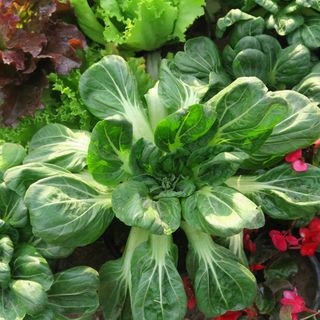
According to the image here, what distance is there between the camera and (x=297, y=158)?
1.21 m

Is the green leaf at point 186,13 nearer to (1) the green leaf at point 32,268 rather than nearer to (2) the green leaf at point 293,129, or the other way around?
(2) the green leaf at point 293,129

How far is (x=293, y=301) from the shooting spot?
4.00 feet

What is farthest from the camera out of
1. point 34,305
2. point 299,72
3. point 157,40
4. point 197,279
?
point 157,40

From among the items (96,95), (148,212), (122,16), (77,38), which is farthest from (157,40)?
(148,212)

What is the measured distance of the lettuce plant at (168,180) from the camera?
1.08 m

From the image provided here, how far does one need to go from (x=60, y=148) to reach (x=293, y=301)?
67 centimetres

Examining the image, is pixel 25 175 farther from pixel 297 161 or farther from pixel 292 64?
pixel 292 64

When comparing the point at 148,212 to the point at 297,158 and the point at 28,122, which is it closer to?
the point at 297,158

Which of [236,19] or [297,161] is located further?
[236,19]

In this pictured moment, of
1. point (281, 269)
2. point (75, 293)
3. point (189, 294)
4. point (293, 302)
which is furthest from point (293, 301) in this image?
point (75, 293)

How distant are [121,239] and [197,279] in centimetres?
33

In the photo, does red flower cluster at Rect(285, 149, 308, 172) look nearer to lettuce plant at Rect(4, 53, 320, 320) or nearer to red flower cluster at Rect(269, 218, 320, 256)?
lettuce plant at Rect(4, 53, 320, 320)

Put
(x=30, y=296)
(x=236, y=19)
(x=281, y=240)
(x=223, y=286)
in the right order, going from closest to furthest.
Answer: (x=30, y=296)
(x=223, y=286)
(x=281, y=240)
(x=236, y=19)

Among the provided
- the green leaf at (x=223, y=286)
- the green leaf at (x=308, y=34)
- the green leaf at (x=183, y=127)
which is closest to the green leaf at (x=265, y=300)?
the green leaf at (x=223, y=286)
